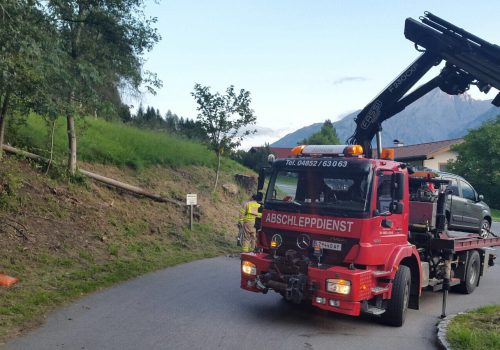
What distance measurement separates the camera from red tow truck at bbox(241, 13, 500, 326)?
7.29 meters

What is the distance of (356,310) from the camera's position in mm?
7027

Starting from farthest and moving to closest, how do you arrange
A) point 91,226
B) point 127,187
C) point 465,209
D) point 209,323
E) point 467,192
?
point 127,187 < point 91,226 < point 467,192 < point 465,209 < point 209,323

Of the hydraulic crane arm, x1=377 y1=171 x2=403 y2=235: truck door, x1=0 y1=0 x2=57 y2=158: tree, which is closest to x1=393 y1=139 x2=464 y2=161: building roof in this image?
the hydraulic crane arm

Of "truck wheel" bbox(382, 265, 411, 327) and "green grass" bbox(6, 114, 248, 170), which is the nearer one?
"truck wheel" bbox(382, 265, 411, 327)

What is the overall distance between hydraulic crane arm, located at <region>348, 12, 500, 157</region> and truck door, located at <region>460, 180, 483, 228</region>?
3.41 metres

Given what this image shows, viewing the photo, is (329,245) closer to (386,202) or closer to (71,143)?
(386,202)

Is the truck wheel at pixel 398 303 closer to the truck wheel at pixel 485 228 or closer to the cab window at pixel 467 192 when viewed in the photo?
the cab window at pixel 467 192

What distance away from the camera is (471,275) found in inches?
432

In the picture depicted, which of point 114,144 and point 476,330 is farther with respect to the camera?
point 114,144

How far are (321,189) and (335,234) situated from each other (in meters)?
0.86

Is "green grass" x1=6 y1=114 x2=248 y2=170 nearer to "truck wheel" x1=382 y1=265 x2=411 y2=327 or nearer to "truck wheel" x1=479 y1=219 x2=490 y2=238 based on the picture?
"truck wheel" x1=382 y1=265 x2=411 y2=327

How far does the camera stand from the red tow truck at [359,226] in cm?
729

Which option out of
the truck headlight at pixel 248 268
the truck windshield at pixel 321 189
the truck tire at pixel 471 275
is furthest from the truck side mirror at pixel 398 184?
the truck tire at pixel 471 275

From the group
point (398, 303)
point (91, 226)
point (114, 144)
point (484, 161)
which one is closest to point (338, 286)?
point (398, 303)
